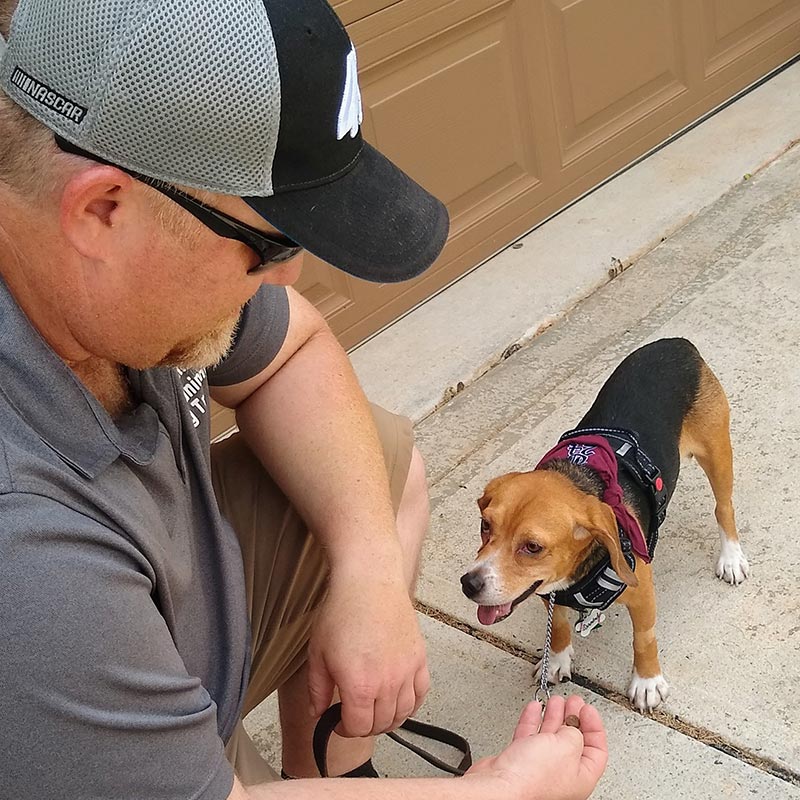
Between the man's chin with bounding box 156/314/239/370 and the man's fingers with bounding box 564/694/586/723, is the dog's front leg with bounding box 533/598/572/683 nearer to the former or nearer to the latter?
the man's fingers with bounding box 564/694/586/723

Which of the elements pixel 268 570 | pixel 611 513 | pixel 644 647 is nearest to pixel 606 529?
pixel 611 513

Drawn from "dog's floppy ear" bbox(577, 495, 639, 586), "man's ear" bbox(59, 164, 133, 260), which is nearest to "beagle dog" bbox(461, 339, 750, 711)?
"dog's floppy ear" bbox(577, 495, 639, 586)

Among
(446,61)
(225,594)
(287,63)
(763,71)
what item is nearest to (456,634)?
(225,594)

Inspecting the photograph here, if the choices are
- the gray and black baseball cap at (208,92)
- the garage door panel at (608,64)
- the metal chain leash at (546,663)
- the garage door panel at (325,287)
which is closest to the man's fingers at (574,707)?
the metal chain leash at (546,663)

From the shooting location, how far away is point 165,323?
1.43m

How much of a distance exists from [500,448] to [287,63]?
2.58 metres

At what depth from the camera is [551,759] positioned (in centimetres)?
170

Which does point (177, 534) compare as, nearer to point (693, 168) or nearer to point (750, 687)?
point (750, 687)

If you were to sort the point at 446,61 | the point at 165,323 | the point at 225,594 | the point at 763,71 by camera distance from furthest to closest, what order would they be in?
the point at 763,71 → the point at 446,61 → the point at 225,594 → the point at 165,323

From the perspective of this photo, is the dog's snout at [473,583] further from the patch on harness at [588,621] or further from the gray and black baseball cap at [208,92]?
the gray and black baseball cap at [208,92]

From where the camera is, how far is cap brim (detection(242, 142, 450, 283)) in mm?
1344

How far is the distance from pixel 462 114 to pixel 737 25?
2.25m

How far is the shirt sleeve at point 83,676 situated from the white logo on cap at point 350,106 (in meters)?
0.58

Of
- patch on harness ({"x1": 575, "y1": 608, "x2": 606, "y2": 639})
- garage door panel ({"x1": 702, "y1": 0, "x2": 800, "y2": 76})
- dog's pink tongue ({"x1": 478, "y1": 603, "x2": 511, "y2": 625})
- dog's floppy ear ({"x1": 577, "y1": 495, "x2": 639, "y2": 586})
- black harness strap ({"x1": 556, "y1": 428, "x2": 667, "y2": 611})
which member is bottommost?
garage door panel ({"x1": 702, "y1": 0, "x2": 800, "y2": 76})
